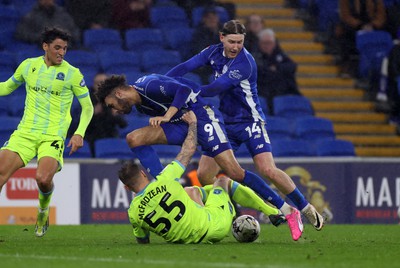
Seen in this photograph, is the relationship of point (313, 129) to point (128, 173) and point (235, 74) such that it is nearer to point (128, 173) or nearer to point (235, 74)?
point (235, 74)

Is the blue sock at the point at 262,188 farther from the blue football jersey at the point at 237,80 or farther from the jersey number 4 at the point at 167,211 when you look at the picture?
the jersey number 4 at the point at 167,211

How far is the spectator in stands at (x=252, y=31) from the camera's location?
69.1 feet

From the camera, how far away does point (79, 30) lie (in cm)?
2108

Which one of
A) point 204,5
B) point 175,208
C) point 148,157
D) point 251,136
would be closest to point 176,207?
point 175,208

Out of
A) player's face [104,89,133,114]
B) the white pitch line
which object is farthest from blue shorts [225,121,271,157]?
the white pitch line

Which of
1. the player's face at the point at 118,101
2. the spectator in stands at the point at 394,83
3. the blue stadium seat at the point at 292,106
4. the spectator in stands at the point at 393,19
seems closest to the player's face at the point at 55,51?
the player's face at the point at 118,101

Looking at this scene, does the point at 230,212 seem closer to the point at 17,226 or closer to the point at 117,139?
the point at 17,226

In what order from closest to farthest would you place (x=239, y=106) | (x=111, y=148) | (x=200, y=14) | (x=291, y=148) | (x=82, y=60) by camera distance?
(x=239, y=106) < (x=111, y=148) < (x=291, y=148) < (x=82, y=60) < (x=200, y=14)

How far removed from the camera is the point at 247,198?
1241cm

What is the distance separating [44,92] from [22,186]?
463 centimetres

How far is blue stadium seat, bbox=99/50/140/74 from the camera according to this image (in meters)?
20.2

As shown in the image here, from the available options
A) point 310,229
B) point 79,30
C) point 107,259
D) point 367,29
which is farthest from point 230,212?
point 367,29

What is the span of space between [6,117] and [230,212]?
296 inches

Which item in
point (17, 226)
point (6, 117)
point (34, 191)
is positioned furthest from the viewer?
point (6, 117)
